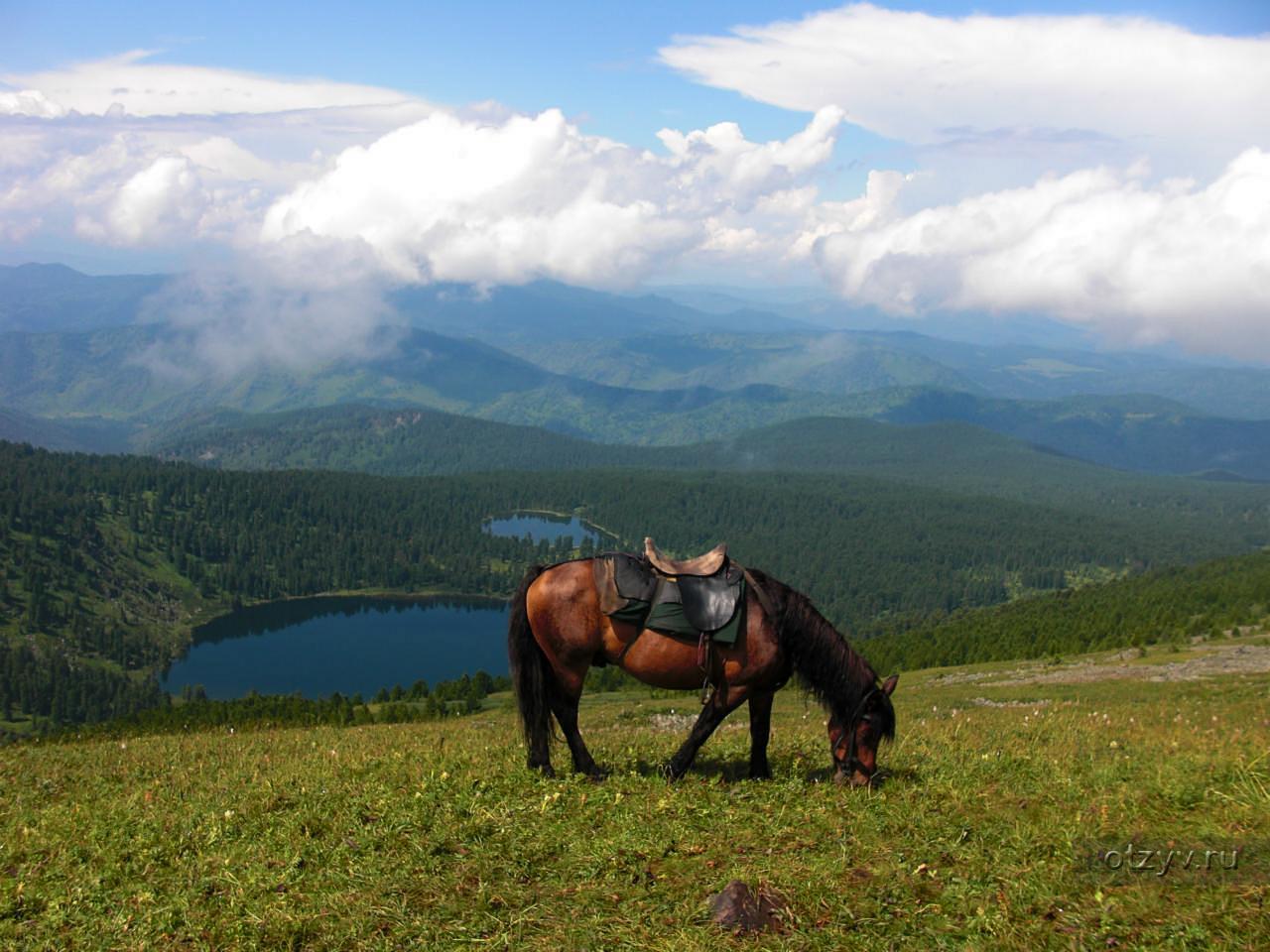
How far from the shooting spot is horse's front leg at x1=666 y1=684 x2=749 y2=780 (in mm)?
12961

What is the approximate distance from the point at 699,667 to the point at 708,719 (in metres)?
0.80

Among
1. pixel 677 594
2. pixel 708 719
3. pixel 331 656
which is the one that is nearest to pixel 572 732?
pixel 708 719

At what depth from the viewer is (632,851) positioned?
9.68 m

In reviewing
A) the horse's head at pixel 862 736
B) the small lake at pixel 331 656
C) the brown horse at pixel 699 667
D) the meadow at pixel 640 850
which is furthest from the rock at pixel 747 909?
the small lake at pixel 331 656

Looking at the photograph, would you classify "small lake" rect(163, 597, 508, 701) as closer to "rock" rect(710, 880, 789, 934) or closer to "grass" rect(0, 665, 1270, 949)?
"grass" rect(0, 665, 1270, 949)

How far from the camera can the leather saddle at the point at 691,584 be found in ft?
42.3

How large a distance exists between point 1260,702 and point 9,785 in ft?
114

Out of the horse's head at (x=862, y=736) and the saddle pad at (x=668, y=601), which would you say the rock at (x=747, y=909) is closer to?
the horse's head at (x=862, y=736)

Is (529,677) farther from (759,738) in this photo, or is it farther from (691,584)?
(759,738)

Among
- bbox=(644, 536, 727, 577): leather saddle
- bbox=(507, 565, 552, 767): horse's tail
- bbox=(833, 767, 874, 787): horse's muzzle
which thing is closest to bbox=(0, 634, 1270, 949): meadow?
bbox=(833, 767, 874, 787): horse's muzzle

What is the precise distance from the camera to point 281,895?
8.80 metres

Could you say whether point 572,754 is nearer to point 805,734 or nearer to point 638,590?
point 638,590

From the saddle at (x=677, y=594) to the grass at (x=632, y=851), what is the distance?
2.34 meters

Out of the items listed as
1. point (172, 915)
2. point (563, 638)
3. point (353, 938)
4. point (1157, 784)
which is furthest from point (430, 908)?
point (1157, 784)
